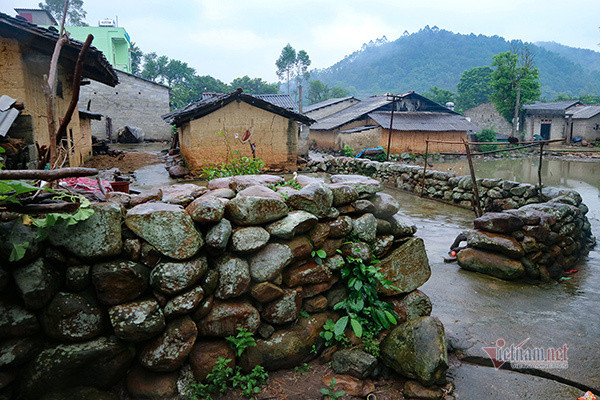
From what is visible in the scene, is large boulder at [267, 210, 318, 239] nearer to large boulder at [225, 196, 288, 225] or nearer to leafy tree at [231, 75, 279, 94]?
large boulder at [225, 196, 288, 225]

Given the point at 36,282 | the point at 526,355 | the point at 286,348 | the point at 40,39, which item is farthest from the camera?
the point at 40,39

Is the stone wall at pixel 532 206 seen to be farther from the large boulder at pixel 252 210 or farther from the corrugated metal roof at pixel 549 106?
the corrugated metal roof at pixel 549 106

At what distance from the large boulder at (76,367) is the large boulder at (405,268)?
98.7 inches

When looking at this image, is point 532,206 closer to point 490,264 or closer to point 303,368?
point 490,264

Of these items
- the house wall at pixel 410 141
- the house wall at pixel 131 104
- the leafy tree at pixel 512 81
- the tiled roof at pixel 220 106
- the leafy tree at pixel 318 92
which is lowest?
the house wall at pixel 410 141

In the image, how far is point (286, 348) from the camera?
3.45 m

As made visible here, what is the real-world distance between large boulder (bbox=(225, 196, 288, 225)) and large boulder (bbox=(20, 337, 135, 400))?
1.32 metres

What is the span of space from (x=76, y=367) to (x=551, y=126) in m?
44.1

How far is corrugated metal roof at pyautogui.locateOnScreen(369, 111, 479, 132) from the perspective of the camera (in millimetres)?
27930

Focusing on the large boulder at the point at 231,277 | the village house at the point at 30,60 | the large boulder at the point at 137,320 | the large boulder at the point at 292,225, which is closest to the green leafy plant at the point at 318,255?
the large boulder at the point at 292,225

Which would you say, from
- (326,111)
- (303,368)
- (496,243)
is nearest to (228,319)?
(303,368)

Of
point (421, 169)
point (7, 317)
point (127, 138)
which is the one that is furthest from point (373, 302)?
point (127, 138)

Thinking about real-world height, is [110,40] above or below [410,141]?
above

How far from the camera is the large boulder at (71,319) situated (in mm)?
2658
